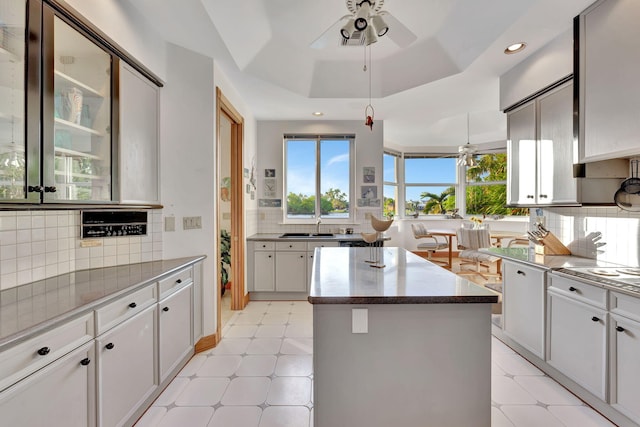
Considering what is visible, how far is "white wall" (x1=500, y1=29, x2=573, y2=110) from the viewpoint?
235cm

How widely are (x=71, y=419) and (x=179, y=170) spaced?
6.20 ft

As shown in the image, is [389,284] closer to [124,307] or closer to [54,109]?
[124,307]

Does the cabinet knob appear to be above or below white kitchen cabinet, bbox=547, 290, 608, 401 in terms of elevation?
above

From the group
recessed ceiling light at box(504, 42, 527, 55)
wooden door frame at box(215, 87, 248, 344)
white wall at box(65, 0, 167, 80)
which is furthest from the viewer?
wooden door frame at box(215, 87, 248, 344)

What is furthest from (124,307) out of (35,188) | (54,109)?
(54,109)

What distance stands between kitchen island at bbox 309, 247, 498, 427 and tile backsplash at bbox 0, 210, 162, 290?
1.64 m

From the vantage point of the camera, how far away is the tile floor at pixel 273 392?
1845mm

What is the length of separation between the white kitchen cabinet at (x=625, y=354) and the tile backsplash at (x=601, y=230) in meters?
0.75

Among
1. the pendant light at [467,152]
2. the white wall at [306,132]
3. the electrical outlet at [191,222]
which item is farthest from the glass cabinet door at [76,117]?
the pendant light at [467,152]

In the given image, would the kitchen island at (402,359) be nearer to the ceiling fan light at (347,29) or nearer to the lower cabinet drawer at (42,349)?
the lower cabinet drawer at (42,349)

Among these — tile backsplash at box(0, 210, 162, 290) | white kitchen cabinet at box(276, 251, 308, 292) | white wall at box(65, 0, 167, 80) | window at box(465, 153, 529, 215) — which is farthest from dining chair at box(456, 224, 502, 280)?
white wall at box(65, 0, 167, 80)

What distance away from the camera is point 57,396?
1.23 meters

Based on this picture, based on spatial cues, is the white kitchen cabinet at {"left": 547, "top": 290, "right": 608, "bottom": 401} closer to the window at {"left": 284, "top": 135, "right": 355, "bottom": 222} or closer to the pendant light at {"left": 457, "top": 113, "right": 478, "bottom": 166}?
the window at {"left": 284, "top": 135, "right": 355, "bottom": 222}

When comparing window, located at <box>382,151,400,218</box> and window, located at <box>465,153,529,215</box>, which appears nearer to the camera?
window, located at <box>382,151,400,218</box>
